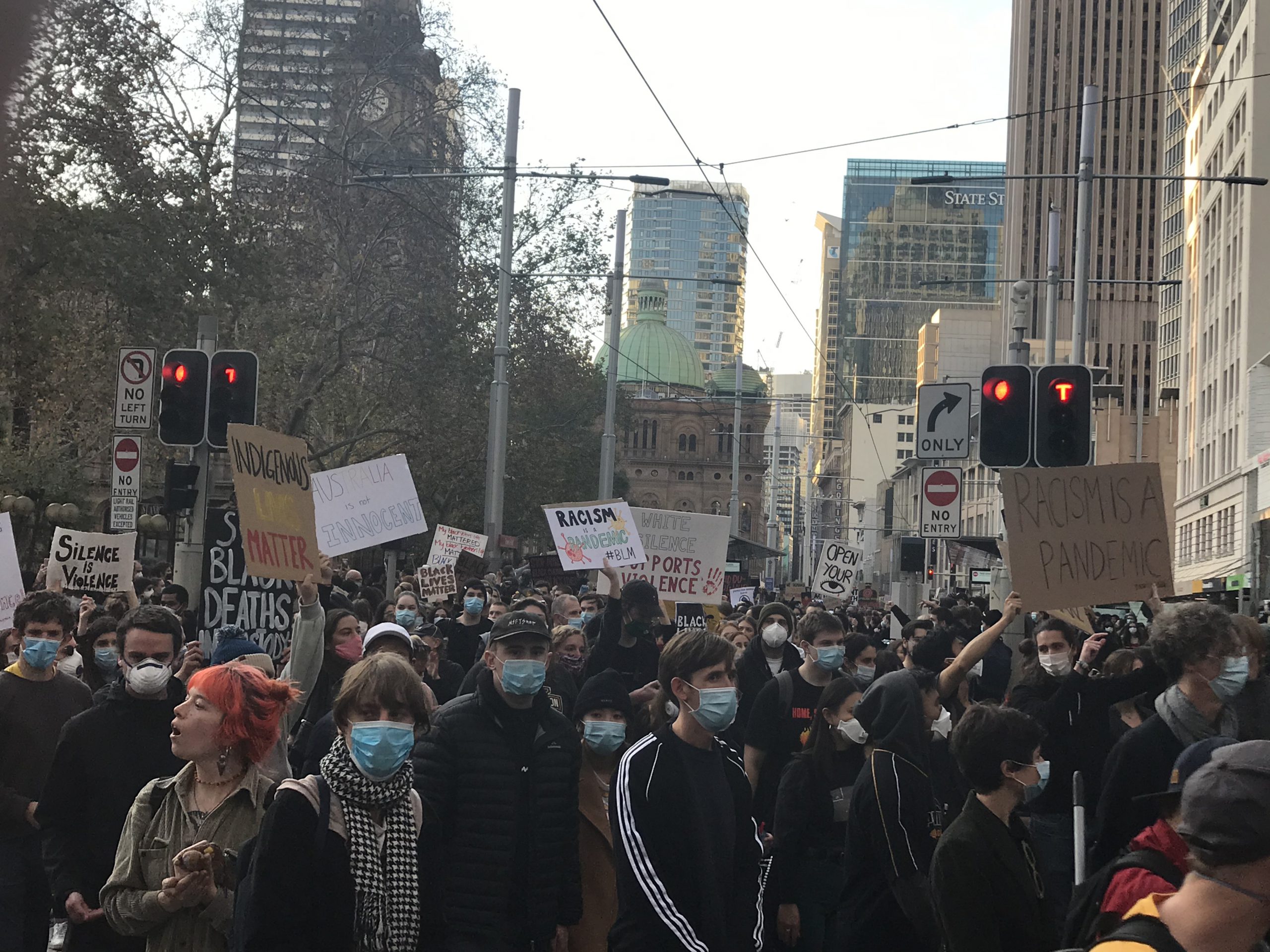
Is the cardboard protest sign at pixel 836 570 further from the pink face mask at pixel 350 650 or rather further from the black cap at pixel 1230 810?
the black cap at pixel 1230 810

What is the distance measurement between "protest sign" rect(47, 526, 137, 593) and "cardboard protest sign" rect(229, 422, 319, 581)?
152 inches

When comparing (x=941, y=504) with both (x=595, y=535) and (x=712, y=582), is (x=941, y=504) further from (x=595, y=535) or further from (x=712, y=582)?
(x=595, y=535)

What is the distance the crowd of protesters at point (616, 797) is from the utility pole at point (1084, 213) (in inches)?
466

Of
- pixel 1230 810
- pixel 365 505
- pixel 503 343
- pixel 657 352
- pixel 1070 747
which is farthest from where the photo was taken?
pixel 657 352

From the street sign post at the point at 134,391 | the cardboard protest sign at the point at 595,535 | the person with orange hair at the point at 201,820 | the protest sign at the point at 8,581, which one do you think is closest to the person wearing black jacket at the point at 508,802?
the person with orange hair at the point at 201,820

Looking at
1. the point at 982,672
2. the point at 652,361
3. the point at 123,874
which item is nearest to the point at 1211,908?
the point at 123,874

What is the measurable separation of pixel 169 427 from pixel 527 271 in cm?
2576

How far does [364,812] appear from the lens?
3.86 m

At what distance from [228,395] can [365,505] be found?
138cm

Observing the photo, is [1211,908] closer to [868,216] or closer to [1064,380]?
[1064,380]

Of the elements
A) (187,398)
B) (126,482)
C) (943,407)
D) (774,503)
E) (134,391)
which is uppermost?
(774,503)

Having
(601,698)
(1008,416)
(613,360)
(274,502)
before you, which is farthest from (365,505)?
(613,360)

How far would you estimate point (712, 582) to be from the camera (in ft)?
46.5

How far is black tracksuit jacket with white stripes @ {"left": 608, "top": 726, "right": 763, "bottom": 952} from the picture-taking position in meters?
4.45
